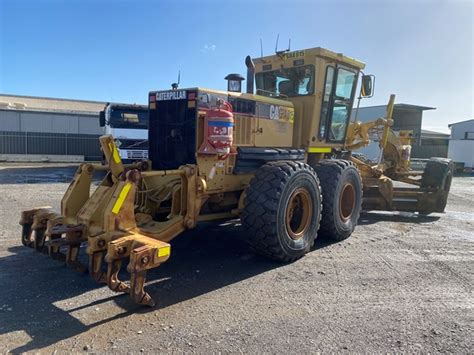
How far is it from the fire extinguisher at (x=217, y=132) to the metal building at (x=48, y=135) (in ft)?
71.1

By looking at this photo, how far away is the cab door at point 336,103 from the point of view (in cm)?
712

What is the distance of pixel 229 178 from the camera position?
5656 millimetres

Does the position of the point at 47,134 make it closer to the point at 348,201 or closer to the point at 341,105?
the point at 341,105

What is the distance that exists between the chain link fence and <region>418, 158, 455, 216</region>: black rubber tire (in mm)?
20315

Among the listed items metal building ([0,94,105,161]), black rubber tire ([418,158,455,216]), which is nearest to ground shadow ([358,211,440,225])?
black rubber tire ([418,158,455,216])

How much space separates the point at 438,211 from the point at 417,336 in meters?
6.65

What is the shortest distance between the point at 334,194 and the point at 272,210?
1787 mm

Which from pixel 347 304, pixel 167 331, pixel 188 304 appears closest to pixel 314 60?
pixel 347 304

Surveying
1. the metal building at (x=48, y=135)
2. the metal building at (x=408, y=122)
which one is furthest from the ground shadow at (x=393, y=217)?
the metal building at (x=48, y=135)

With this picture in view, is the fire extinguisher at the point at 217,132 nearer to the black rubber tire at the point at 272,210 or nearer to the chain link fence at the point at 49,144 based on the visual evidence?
the black rubber tire at the point at 272,210

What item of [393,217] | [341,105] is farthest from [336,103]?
[393,217]

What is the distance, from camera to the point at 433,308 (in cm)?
421

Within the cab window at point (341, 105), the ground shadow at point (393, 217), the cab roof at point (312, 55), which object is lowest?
the ground shadow at point (393, 217)

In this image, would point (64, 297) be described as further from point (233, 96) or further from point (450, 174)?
point (450, 174)
